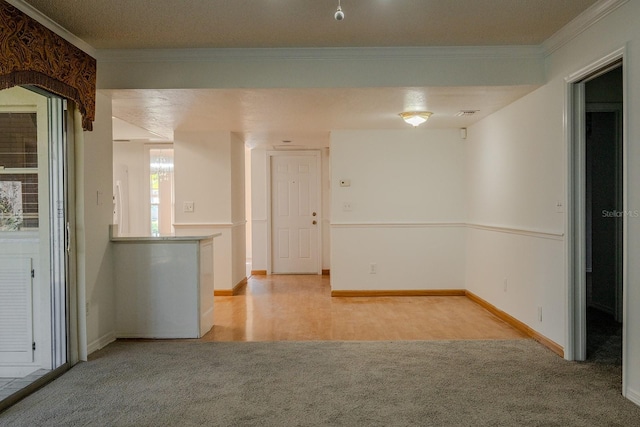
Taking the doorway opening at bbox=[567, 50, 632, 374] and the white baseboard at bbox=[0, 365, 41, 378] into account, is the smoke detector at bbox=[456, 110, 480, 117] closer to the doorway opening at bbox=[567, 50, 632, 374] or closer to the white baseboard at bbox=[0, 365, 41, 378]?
the doorway opening at bbox=[567, 50, 632, 374]

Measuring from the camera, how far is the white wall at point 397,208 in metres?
6.16

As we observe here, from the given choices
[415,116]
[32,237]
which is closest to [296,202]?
[415,116]

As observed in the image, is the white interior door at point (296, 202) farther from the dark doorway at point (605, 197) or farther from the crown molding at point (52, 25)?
the crown molding at point (52, 25)

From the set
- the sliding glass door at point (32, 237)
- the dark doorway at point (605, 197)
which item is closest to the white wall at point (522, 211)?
the dark doorway at point (605, 197)

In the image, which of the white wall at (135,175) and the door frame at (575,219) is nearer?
the door frame at (575,219)

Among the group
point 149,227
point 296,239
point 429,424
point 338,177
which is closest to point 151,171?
point 149,227

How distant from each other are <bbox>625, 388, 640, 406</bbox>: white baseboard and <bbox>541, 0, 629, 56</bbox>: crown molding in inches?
88.2

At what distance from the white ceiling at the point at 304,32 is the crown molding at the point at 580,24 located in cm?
5

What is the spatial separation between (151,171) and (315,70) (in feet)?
16.7

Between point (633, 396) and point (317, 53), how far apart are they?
313 centimetres

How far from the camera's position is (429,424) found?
249cm

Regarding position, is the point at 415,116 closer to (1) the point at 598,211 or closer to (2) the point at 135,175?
(1) the point at 598,211

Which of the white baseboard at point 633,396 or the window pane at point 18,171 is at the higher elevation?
the window pane at point 18,171

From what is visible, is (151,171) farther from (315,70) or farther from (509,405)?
(509,405)
